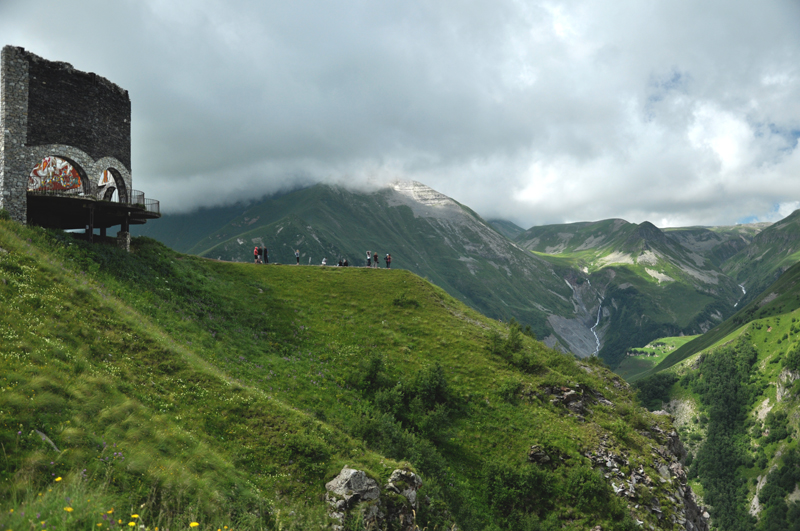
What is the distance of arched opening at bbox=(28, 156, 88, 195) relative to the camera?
3722cm

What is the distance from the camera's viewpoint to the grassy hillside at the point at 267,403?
1409 cm

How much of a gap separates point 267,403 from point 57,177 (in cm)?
3212

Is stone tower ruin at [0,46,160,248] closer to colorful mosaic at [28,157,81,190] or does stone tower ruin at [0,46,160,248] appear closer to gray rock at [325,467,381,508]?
colorful mosaic at [28,157,81,190]

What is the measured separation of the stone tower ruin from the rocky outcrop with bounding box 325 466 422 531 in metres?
33.3

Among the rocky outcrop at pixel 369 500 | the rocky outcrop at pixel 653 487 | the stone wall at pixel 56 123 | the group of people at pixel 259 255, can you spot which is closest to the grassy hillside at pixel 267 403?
the rocky outcrop at pixel 653 487

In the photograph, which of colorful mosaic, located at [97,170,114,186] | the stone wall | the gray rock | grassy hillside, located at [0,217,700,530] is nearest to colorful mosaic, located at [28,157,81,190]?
the stone wall

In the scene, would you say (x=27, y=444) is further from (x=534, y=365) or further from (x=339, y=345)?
(x=534, y=365)

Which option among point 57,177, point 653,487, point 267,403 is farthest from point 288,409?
point 57,177

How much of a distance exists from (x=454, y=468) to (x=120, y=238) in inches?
1471

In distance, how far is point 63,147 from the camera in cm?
3944

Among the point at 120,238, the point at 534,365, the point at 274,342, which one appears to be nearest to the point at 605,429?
the point at 534,365

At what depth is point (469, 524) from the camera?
27.5 metres

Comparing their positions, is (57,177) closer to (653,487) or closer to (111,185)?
(111,185)

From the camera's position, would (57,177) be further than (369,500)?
Yes
